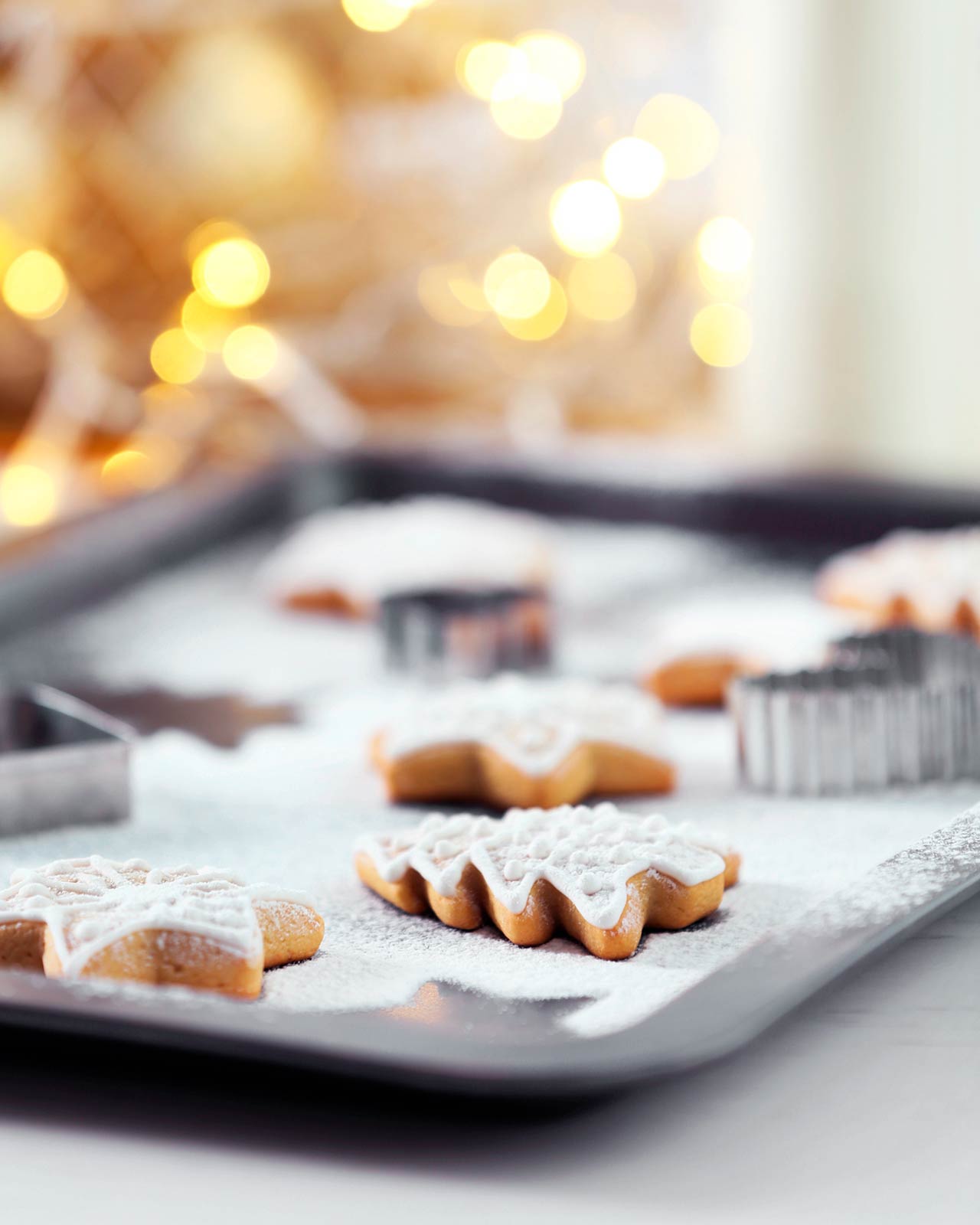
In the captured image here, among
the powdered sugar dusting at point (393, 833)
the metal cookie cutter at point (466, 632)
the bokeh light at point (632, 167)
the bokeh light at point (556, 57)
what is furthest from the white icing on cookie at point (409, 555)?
the bokeh light at point (556, 57)

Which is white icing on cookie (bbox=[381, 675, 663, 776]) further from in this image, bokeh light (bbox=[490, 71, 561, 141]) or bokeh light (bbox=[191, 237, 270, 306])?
bokeh light (bbox=[191, 237, 270, 306])

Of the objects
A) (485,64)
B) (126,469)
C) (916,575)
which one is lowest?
(916,575)

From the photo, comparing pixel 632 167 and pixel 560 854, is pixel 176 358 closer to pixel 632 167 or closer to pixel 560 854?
pixel 632 167

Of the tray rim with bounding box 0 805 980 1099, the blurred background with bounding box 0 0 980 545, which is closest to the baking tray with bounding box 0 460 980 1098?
the tray rim with bounding box 0 805 980 1099

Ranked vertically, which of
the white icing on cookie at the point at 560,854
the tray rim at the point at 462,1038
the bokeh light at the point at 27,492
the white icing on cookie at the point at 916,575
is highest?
the bokeh light at the point at 27,492

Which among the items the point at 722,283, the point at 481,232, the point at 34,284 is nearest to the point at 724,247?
the point at 722,283

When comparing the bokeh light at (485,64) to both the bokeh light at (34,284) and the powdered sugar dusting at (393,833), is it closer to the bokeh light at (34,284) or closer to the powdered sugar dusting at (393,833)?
the bokeh light at (34,284)
